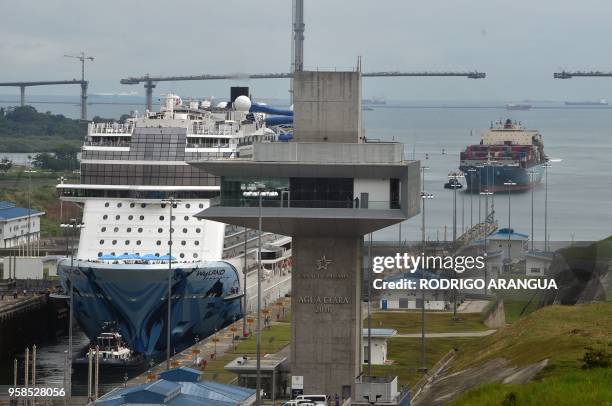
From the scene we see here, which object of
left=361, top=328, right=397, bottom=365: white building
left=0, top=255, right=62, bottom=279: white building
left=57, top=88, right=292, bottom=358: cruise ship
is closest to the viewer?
left=361, top=328, right=397, bottom=365: white building

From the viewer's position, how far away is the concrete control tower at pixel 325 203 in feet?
137

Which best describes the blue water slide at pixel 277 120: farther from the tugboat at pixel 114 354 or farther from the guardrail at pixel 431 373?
the guardrail at pixel 431 373

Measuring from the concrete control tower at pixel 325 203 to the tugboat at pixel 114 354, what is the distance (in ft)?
62.7

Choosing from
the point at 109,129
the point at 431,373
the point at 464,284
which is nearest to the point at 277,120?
the point at 464,284

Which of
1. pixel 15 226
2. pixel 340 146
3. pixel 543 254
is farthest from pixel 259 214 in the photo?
pixel 15 226

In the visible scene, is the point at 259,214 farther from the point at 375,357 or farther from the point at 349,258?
the point at 375,357

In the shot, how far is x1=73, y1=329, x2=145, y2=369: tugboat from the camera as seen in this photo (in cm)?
6141

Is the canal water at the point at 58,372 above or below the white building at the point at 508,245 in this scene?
below

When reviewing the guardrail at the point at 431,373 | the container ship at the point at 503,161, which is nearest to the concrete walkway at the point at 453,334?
the guardrail at the point at 431,373

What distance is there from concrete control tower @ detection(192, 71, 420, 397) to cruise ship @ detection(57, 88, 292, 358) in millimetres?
18533

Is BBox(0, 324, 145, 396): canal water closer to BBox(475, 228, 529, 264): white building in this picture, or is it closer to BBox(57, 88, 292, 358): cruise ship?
BBox(57, 88, 292, 358): cruise ship

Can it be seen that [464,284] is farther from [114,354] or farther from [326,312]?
[326,312]

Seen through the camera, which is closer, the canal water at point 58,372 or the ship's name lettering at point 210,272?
the canal water at point 58,372

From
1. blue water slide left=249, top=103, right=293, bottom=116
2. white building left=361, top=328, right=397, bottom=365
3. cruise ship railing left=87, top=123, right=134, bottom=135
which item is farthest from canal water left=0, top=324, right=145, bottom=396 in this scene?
blue water slide left=249, top=103, right=293, bottom=116
